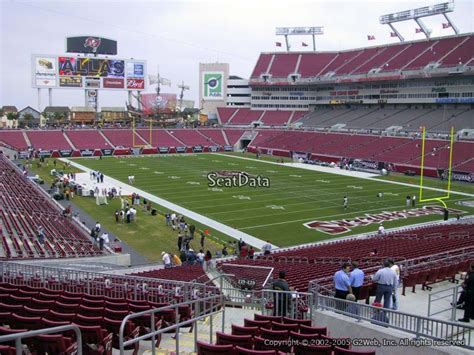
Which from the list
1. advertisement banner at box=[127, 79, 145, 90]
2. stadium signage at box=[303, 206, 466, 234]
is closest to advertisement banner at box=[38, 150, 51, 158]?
advertisement banner at box=[127, 79, 145, 90]

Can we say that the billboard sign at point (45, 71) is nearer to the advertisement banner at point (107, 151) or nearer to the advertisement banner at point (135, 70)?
the advertisement banner at point (135, 70)

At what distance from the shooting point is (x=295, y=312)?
8.56 m

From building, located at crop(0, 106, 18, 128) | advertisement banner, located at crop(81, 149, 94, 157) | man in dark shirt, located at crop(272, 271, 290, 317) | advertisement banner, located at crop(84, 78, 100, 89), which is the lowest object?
man in dark shirt, located at crop(272, 271, 290, 317)

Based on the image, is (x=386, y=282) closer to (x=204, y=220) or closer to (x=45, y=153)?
(x=204, y=220)

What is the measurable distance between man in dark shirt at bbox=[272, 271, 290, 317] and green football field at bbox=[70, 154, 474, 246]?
14.6m

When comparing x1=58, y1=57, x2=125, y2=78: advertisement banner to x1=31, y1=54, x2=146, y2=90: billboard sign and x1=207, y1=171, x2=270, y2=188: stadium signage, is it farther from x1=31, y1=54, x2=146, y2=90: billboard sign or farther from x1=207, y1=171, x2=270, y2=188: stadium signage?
x1=207, y1=171, x2=270, y2=188: stadium signage

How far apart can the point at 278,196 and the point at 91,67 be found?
158ft

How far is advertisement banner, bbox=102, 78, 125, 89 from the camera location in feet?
241

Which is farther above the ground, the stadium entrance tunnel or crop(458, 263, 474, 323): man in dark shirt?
the stadium entrance tunnel

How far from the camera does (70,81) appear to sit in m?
71.1

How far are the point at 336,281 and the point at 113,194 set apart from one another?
89.8ft

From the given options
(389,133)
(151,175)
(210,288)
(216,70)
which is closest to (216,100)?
(216,70)

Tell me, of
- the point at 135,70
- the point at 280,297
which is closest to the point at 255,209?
the point at 280,297

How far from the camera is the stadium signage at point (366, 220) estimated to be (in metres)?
26.1
